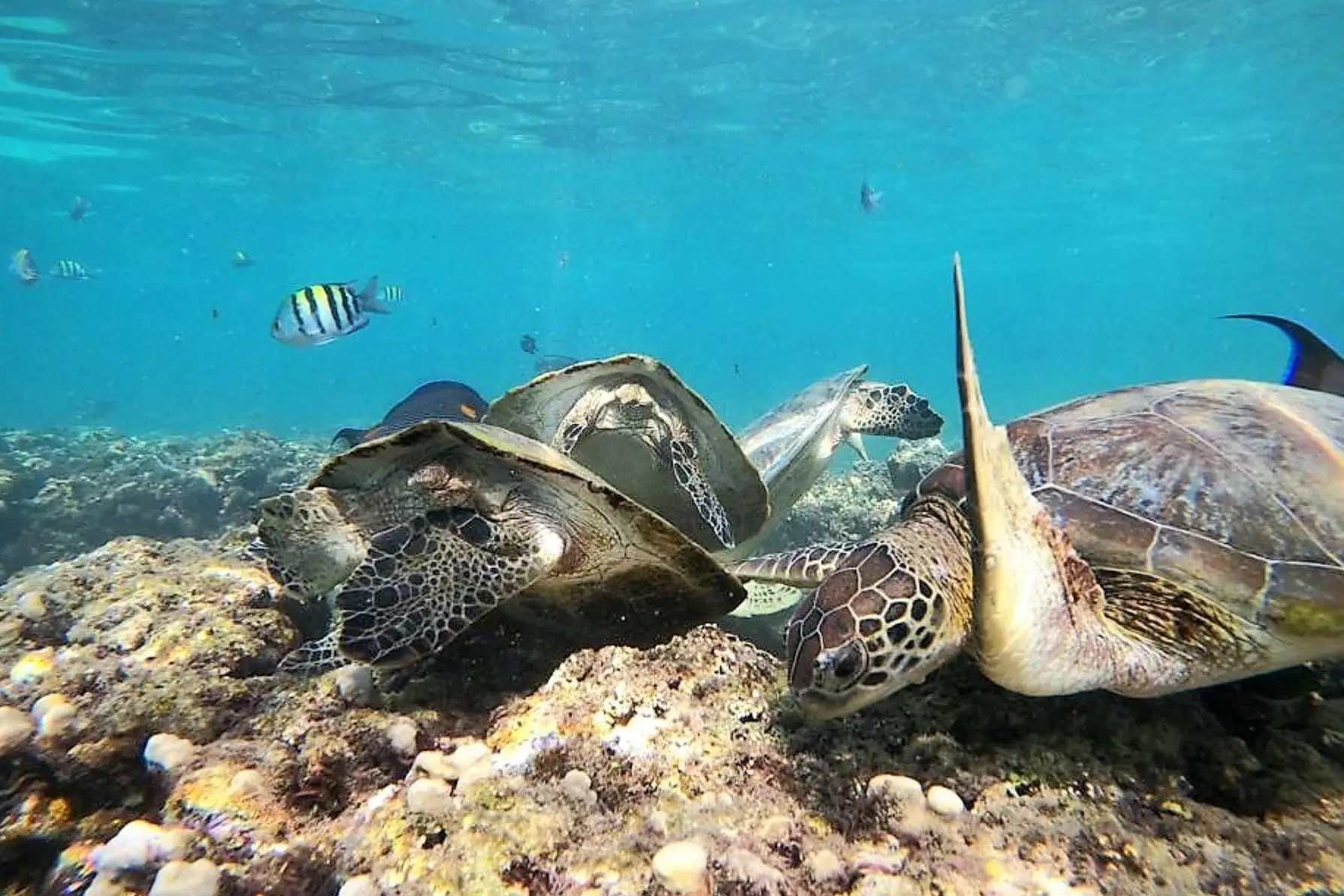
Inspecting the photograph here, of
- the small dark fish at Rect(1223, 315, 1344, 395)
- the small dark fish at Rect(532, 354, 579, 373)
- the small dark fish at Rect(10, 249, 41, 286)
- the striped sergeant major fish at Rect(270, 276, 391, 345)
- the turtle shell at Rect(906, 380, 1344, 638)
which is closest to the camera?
the turtle shell at Rect(906, 380, 1344, 638)


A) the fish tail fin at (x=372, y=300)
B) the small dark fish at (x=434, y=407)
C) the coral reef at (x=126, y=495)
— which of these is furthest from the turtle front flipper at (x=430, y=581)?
the coral reef at (x=126, y=495)

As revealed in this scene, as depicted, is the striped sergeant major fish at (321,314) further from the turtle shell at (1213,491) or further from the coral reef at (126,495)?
the turtle shell at (1213,491)

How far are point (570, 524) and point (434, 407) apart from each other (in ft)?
10.4

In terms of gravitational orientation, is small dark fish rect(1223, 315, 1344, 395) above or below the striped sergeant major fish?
below

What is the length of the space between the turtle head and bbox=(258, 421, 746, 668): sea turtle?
0.48m

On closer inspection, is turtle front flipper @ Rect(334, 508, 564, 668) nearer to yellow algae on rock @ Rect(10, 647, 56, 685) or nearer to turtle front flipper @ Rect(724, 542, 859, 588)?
turtle front flipper @ Rect(724, 542, 859, 588)

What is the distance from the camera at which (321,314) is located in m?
6.12

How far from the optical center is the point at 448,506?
100 inches

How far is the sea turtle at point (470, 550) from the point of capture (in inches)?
89.4

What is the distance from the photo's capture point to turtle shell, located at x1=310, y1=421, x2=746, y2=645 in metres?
2.30

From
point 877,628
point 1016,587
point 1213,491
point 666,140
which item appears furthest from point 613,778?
point 666,140

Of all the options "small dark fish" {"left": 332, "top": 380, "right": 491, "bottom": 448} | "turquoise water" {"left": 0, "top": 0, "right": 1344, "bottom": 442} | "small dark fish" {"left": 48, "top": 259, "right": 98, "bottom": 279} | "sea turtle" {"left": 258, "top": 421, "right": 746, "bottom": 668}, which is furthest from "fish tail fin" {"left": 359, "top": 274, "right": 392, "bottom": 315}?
"turquoise water" {"left": 0, "top": 0, "right": 1344, "bottom": 442}

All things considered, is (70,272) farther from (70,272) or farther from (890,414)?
(890,414)

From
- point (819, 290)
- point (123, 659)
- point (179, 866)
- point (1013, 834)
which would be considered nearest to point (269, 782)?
point (179, 866)
